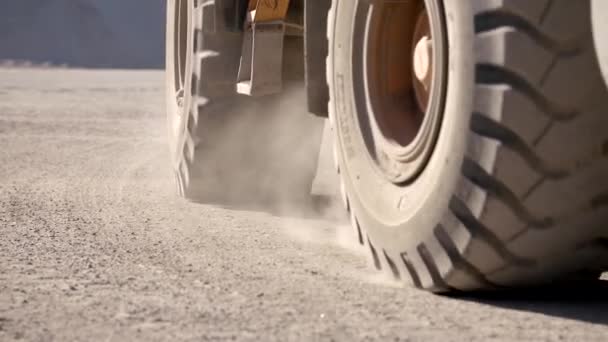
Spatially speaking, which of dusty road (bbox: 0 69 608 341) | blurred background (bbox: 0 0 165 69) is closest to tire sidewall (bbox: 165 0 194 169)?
Result: dusty road (bbox: 0 69 608 341)

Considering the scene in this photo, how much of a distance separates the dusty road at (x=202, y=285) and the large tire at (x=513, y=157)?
5.9 inches

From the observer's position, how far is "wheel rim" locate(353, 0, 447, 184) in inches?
135

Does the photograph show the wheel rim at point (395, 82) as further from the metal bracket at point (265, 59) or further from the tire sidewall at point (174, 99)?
the tire sidewall at point (174, 99)

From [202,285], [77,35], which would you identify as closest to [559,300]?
[202,285]

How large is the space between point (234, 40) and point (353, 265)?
1.84 meters

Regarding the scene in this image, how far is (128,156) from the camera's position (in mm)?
8453

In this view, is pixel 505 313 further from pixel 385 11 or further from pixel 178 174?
pixel 178 174

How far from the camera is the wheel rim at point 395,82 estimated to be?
3.44 meters

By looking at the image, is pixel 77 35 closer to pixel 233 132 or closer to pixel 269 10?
pixel 233 132

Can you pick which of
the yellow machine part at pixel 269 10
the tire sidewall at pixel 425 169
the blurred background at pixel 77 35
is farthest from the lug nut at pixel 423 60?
the blurred background at pixel 77 35

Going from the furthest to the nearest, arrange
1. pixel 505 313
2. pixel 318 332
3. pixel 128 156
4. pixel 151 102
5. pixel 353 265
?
pixel 151 102 → pixel 128 156 → pixel 353 265 → pixel 505 313 → pixel 318 332

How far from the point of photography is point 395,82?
12.0ft

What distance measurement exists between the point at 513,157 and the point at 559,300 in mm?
612

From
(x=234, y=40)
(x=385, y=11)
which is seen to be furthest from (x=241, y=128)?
(x=385, y=11)
